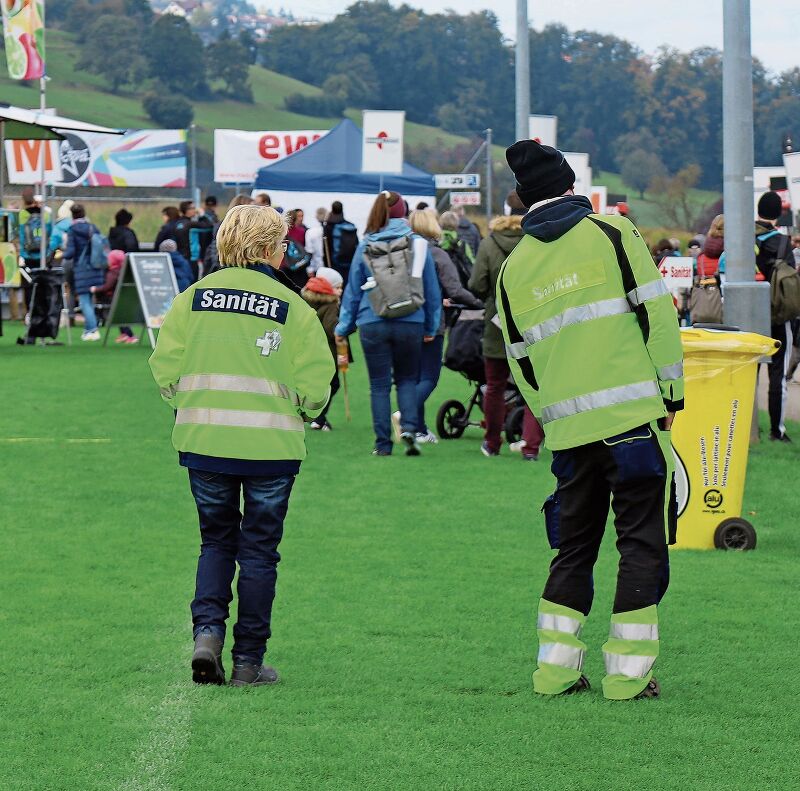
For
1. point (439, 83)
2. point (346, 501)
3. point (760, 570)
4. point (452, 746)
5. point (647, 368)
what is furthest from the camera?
point (439, 83)

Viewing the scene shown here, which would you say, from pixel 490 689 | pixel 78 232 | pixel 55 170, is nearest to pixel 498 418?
pixel 490 689

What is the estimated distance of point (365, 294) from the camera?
39.4 feet

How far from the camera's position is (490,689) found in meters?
5.66

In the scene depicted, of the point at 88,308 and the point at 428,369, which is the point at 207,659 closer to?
the point at 428,369

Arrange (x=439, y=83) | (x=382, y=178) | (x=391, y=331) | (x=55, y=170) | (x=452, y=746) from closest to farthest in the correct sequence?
(x=452, y=746)
(x=391, y=331)
(x=55, y=170)
(x=382, y=178)
(x=439, y=83)

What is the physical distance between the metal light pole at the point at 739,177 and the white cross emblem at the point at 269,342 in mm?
6976

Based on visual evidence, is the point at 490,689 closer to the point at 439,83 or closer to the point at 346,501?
the point at 346,501

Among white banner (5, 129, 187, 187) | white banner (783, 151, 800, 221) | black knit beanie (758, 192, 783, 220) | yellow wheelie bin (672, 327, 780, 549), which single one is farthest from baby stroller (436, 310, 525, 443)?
white banner (5, 129, 187, 187)

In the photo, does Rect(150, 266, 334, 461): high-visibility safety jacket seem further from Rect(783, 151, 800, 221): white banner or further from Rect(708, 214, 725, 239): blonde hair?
Rect(783, 151, 800, 221): white banner

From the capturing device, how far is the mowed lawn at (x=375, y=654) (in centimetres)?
476

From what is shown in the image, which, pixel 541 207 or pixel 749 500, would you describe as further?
pixel 749 500

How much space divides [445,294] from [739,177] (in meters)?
2.81

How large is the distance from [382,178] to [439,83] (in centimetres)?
8061

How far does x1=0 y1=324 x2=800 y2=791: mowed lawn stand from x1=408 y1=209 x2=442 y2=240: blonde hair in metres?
2.41
